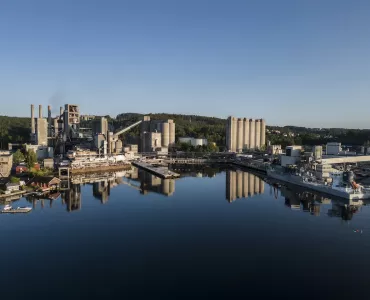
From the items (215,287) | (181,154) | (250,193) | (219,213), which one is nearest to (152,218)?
(219,213)

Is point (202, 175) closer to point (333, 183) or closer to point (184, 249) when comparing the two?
point (333, 183)

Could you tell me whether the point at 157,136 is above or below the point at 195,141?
above

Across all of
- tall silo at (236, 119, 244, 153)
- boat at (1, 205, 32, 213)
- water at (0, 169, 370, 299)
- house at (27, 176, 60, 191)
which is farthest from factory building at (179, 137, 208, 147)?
boat at (1, 205, 32, 213)

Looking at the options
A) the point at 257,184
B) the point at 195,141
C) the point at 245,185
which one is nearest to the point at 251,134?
the point at 195,141

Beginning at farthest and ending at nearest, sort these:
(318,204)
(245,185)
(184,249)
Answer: (245,185), (318,204), (184,249)

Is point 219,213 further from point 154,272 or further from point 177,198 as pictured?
point 154,272

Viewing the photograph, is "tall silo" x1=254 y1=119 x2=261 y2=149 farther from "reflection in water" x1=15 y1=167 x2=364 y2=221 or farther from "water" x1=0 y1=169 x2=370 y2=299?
"water" x1=0 y1=169 x2=370 y2=299
